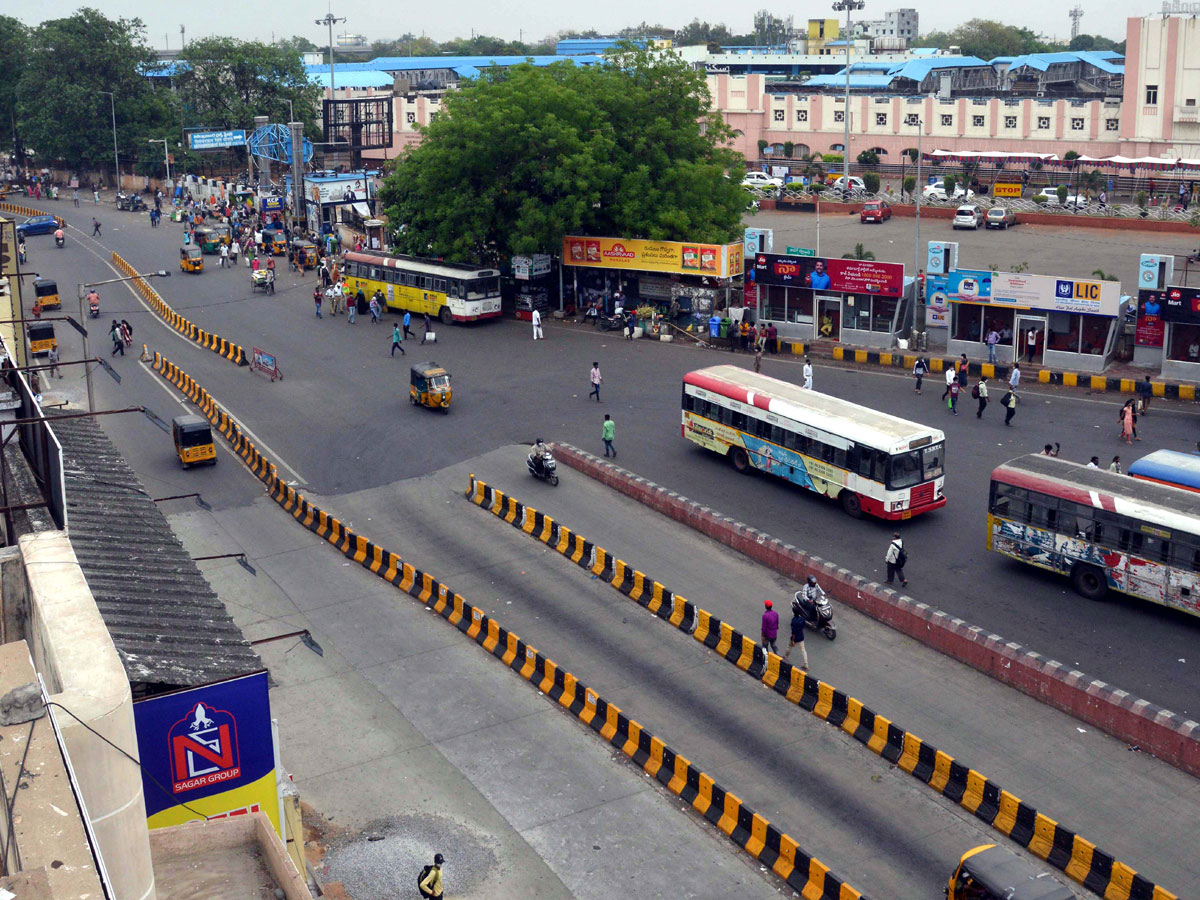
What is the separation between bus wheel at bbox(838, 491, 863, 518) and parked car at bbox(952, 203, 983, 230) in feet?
163

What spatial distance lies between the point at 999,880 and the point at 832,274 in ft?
102

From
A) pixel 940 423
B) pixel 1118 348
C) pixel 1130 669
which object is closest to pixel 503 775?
pixel 1130 669

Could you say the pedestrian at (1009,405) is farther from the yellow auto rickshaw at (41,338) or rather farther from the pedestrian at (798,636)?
the yellow auto rickshaw at (41,338)

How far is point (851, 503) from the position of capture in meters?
28.8

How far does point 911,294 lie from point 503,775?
2885cm

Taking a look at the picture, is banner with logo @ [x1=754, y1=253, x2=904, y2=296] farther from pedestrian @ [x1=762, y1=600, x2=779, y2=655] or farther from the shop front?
pedestrian @ [x1=762, y1=600, x2=779, y2=655]

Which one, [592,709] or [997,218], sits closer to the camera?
[592,709]

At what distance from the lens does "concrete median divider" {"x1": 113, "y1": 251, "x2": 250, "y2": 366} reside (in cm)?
4607

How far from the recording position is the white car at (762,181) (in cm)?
8919

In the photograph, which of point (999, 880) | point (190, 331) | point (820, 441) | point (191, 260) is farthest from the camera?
point (191, 260)

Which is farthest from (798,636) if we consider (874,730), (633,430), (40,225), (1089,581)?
(40,225)

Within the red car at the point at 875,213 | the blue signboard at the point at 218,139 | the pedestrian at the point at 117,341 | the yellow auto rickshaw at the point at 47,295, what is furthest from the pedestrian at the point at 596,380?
the blue signboard at the point at 218,139

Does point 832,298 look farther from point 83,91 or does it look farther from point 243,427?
point 83,91

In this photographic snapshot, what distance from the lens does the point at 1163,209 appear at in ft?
233
